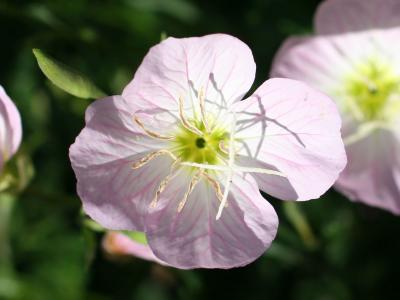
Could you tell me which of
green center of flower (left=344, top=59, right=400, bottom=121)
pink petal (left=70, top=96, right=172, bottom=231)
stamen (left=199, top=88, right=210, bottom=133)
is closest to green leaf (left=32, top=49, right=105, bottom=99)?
pink petal (left=70, top=96, right=172, bottom=231)

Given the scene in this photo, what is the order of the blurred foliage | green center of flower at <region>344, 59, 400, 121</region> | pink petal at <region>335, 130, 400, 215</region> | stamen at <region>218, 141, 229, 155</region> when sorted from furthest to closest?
the blurred foliage < green center of flower at <region>344, 59, 400, 121</region> < pink petal at <region>335, 130, 400, 215</region> < stamen at <region>218, 141, 229, 155</region>

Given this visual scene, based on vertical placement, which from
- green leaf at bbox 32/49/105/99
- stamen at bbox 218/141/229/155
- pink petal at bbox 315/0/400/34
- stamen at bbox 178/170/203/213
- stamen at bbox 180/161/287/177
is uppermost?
pink petal at bbox 315/0/400/34

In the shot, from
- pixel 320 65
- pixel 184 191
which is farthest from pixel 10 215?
pixel 320 65

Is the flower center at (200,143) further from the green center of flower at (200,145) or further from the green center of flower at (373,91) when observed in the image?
the green center of flower at (373,91)

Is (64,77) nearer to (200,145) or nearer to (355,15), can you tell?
(200,145)

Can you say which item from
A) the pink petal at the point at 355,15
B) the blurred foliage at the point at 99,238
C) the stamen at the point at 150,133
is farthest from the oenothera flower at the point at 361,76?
the stamen at the point at 150,133

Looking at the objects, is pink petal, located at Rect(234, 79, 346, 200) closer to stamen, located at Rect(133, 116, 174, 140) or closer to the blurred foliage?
stamen, located at Rect(133, 116, 174, 140)
